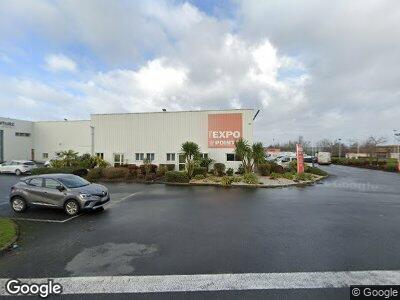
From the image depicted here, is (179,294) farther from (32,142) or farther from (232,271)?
(32,142)

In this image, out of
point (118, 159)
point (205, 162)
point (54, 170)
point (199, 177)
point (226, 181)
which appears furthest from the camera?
point (118, 159)

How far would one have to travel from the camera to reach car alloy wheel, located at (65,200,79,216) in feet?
37.2

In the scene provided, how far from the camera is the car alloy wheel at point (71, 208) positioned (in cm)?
1134

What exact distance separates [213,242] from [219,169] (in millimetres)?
18190

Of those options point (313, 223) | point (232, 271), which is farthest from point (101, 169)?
point (232, 271)

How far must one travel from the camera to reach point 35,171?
90.0 feet

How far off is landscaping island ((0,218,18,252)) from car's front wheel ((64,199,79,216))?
1.92 meters

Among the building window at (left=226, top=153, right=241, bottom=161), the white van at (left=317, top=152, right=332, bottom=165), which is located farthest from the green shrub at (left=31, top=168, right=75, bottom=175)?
the white van at (left=317, top=152, right=332, bottom=165)

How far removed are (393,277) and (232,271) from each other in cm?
286

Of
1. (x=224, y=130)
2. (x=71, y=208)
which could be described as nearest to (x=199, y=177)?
(x=224, y=130)

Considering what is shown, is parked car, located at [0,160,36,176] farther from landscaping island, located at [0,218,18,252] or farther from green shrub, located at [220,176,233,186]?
landscaping island, located at [0,218,18,252]

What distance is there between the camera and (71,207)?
11367 millimetres

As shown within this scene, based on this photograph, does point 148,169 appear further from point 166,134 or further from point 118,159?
point 118,159

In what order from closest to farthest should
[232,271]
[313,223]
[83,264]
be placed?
[232,271]
[83,264]
[313,223]
